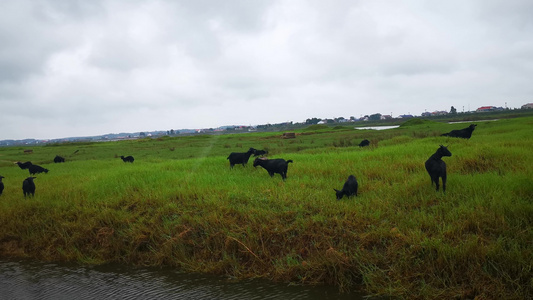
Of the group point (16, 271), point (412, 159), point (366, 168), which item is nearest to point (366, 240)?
point (366, 168)

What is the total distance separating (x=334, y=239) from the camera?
6.05 meters

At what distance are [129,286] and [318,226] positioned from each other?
156 inches

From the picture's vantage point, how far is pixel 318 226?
6355mm

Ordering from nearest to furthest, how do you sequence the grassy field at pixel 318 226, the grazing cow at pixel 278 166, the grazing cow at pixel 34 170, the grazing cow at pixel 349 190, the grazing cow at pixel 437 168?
the grassy field at pixel 318 226 < the grazing cow at pixel 437 168 < the grazing cow at pixel 349 190 < the grazing cow at pixel 278 166 < the grazing cow at pixel 34 170

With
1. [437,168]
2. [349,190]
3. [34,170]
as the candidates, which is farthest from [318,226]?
[34,170]

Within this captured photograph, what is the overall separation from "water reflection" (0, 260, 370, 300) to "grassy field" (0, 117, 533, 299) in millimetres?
258

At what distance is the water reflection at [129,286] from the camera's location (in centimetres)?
524

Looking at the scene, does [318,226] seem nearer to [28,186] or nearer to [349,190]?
[349,190]

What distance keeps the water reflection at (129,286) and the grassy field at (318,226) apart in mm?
258

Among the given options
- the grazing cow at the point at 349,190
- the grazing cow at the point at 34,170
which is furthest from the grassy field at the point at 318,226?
the grazing cow at the point at 34,170

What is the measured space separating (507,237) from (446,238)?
1002 millimetres

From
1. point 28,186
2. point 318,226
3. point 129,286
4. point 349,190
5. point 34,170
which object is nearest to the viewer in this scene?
point 129,286

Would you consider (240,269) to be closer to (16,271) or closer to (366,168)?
(16,271)

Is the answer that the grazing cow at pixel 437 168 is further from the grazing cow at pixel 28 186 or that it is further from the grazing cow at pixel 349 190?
the grazing cow at pixel 28 186
